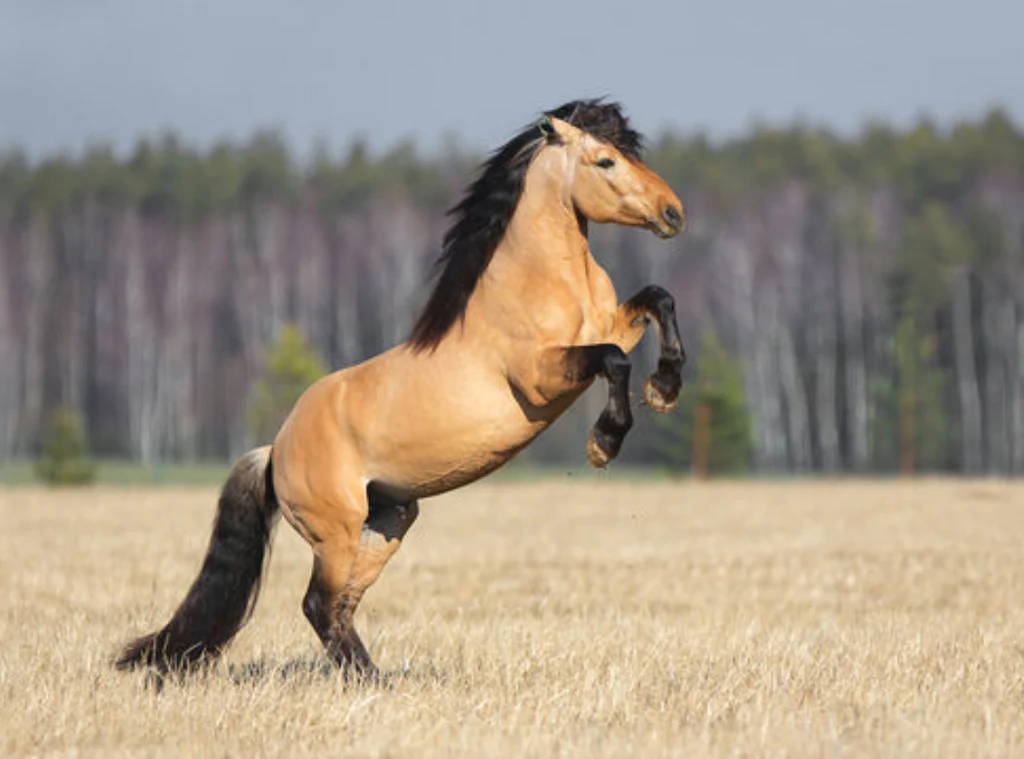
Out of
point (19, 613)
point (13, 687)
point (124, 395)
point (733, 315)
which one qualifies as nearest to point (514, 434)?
point (13, 687)

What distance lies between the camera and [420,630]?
9336mm

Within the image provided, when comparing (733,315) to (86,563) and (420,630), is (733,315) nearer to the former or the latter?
(86,563)

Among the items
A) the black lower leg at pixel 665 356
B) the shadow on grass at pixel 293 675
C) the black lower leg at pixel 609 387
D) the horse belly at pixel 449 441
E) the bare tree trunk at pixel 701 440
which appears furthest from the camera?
the bare tree trunk at pixel 701 440

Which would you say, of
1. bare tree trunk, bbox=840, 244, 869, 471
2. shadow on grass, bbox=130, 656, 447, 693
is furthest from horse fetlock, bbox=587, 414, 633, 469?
bare tree trunk, bbox=840, 244, 869, 471

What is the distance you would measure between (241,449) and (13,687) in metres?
49.7

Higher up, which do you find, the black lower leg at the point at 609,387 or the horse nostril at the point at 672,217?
the horse nostril at the point at 672,217

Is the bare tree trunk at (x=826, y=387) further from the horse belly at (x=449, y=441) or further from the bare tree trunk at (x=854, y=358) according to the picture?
the horse belly at (x=449, y=441)

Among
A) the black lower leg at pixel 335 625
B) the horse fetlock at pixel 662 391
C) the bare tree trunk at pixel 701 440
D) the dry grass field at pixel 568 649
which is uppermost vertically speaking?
the horse fetlock at pixel 662 391

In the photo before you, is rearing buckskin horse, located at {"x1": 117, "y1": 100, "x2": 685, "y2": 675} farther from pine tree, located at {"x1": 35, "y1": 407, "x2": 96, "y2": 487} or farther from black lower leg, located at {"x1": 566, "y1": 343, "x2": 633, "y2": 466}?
pine tree, located at {"x1": 35, "y1": 407, "x2": 96, "y2": 487}

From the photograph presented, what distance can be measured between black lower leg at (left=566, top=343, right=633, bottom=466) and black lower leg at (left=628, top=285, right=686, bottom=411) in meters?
0.21

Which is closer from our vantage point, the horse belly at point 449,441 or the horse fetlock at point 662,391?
the horse fetlock at point 662,391

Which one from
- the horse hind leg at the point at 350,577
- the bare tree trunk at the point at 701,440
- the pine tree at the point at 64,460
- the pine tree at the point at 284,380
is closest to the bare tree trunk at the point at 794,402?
the bare tree trunk at the point at 701,440

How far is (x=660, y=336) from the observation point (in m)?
6.24

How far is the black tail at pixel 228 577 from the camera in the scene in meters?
7.57
